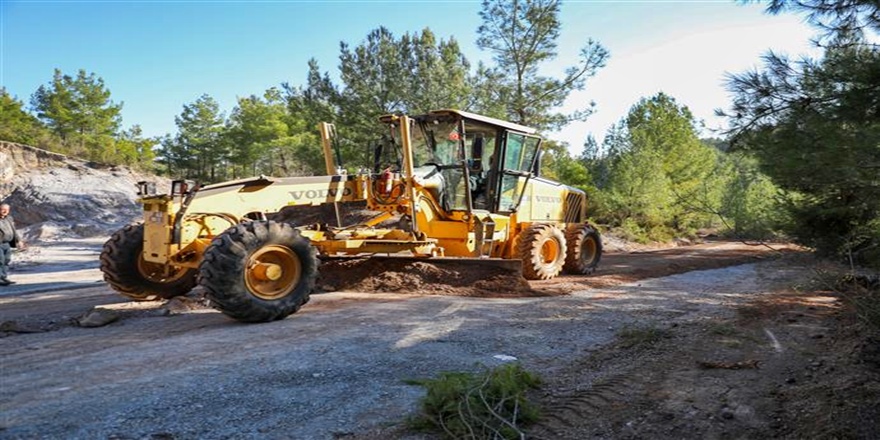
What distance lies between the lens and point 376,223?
8570mm

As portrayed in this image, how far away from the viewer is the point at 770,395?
3.75 m

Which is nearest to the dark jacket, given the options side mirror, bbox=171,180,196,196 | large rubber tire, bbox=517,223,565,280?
side mirror, bbox=171,180,196,196

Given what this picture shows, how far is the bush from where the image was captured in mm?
3000

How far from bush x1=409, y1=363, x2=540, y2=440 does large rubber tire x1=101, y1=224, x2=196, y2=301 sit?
4.92m

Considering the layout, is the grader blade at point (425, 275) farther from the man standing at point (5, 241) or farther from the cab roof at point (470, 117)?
the man standing at point (5, 241)

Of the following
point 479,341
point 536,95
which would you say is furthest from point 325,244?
point 536,95

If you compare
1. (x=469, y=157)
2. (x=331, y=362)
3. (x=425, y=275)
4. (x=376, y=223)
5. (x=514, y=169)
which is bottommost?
(x=331, y=362)

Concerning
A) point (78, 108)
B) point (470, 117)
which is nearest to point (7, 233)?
point (470, 117)

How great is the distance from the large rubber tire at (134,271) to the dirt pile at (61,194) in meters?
15.9

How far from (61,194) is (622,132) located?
2510 cm

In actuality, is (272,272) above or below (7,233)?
below

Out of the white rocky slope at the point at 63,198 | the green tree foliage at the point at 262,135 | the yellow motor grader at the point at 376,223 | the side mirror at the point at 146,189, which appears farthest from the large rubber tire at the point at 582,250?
the green tree foliage at the point at 262,135

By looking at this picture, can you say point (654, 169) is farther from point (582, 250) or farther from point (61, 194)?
point (61, 194)

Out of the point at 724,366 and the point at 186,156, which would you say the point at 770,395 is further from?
the point at 186,156
